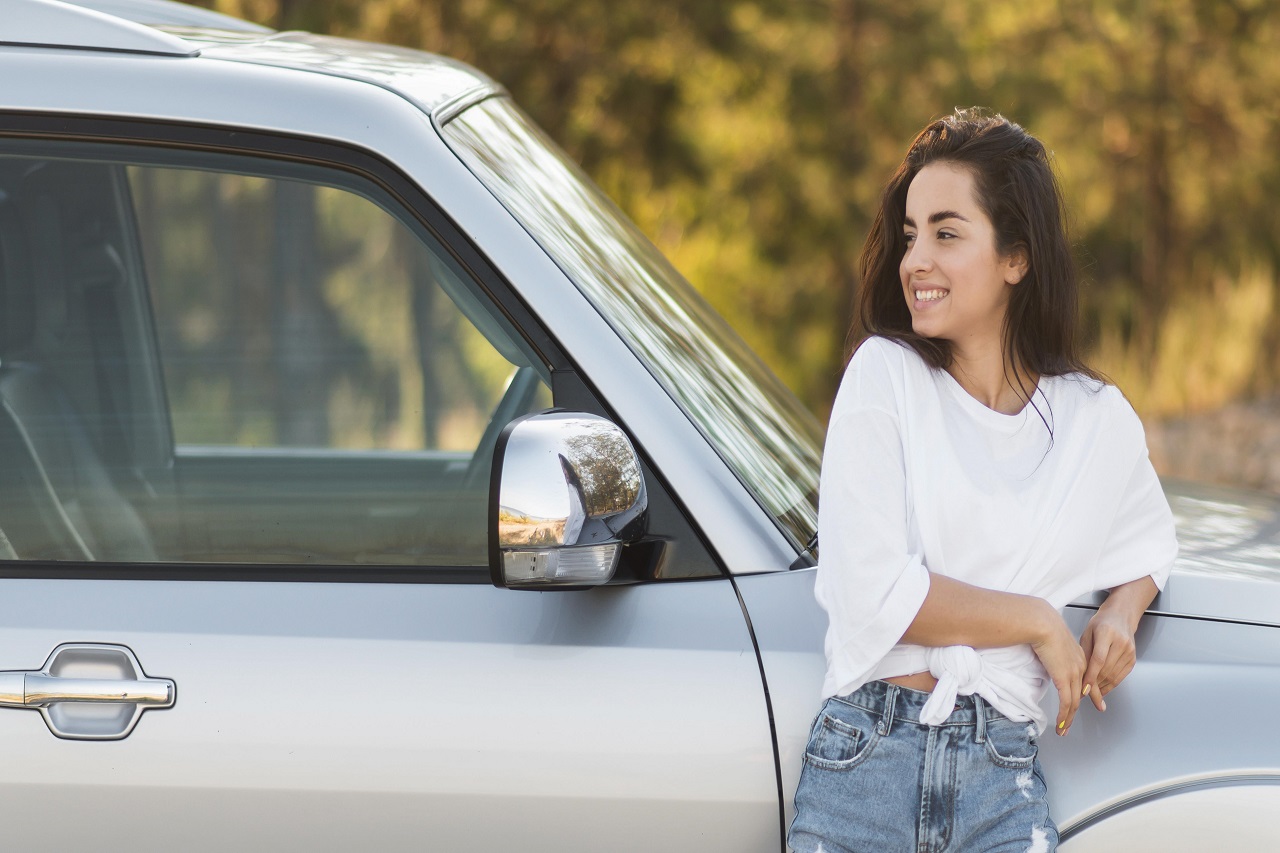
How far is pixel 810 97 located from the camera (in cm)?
811

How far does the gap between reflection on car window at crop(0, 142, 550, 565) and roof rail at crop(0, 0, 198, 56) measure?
0.51ft

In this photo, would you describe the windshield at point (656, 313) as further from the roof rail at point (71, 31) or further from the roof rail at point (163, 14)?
the roof rail at point (163, 14)

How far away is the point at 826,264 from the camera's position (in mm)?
8500

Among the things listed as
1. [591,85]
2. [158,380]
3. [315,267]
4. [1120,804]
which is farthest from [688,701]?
[591,85]

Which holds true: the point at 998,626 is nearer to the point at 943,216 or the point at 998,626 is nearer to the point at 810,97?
the point at 943,216

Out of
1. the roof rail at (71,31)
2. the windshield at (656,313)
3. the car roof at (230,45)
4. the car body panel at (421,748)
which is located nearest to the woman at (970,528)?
the car body panel at (421,748)

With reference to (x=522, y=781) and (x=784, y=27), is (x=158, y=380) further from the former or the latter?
(x=784, y=27)

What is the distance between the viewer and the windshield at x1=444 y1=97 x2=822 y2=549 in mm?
1915

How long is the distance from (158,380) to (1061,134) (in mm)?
7381

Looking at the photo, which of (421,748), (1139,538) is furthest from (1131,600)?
(421,748)

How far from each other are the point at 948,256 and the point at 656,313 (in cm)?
55

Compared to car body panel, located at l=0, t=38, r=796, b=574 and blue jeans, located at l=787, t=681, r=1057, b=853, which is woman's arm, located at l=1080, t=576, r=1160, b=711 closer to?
blue jeans, located at l=787, t=681, r=1057, b=853

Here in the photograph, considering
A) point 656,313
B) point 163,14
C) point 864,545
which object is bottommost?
point 864,545

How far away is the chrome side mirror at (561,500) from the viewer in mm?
1626
